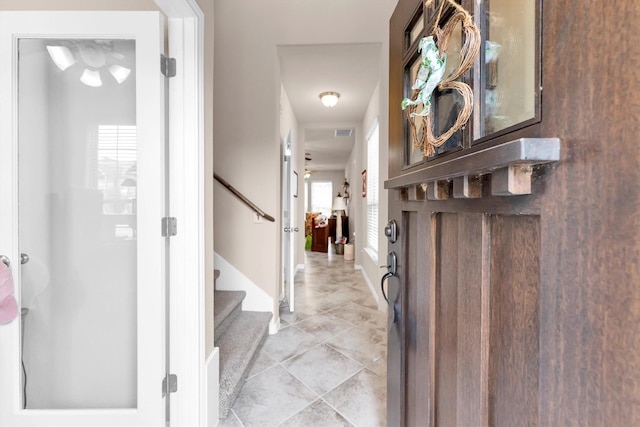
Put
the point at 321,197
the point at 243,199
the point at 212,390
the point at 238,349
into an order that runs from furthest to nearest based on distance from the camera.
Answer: the point at 321,197 → the point at 243,199 → the point at 238,349 → the point at 212,390

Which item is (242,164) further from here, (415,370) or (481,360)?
(481,360)

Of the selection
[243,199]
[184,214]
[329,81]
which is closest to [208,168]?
[184,214]

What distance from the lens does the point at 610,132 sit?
305 mm

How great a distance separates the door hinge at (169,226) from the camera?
1284 mm

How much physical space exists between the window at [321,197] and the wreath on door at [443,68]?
10127mm

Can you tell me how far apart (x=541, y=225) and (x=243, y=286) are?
8.09ft

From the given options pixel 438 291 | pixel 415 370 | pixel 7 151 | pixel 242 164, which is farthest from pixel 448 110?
pixel 242 164

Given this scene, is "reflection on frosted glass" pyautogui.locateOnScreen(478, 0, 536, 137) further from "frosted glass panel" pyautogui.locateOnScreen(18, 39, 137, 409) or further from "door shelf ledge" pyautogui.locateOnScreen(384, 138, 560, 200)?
"frosted glass panel" pyautogui.locateOnScreen(18, 39, 137, 409)

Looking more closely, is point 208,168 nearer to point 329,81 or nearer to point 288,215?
point 288,215

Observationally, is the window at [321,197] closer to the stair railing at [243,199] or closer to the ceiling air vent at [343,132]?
the ceiling air vent at [343,132]

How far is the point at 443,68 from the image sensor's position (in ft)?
2.02

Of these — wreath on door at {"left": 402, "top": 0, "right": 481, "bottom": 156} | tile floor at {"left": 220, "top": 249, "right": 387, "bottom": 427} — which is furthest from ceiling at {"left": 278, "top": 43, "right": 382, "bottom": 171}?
tile floor at {"left": 220, "top": 249, "right": 387, "bottom": 427}

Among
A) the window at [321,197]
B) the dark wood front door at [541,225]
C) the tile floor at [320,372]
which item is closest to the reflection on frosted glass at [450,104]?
the dark wood front door at [541,225]

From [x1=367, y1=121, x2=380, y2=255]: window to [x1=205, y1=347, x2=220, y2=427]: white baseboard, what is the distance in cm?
277
